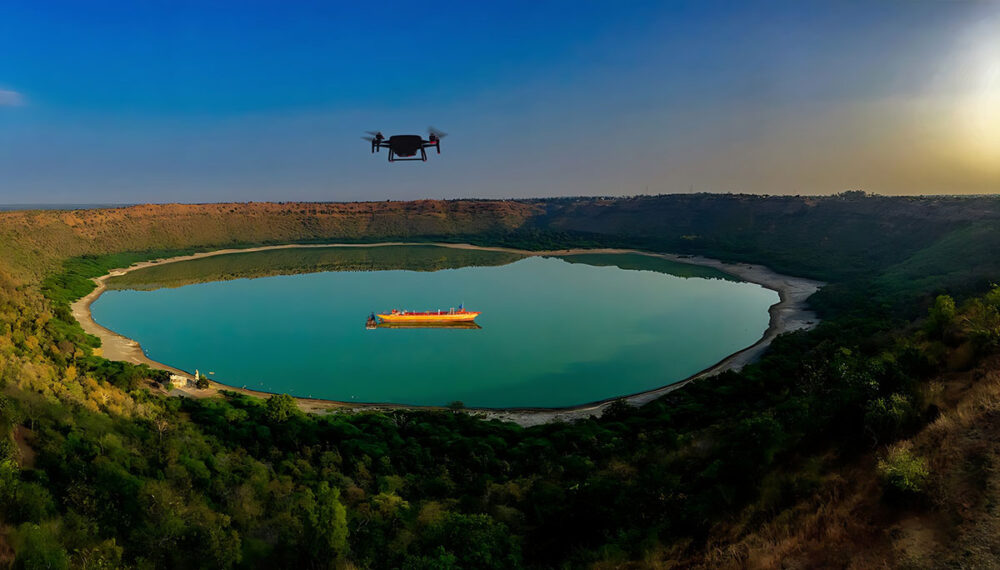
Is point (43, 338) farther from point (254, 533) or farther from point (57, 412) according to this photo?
point (254, 533)

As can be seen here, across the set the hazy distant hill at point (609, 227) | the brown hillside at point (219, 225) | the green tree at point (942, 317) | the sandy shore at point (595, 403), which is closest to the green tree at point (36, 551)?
the sandy shore at point (595, 403)

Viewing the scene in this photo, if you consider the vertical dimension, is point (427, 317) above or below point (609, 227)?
below

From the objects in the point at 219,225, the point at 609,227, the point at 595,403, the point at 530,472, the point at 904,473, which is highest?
the point at 609,227

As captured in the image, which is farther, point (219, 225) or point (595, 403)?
point (219, 225)

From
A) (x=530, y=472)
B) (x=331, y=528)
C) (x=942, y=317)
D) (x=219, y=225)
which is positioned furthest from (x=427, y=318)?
(x=219, y=225)

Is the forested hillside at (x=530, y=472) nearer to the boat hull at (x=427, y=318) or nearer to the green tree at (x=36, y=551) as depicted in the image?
the green tree at (x=36, y=551)

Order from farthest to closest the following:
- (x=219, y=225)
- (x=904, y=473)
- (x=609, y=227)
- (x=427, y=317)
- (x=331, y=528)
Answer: (x=609, y=227) → (x=219, y=225) → (x=427, y=317) → (x=331, y=528) → (x=904, y=473)

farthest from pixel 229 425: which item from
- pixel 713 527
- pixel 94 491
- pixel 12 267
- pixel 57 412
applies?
pixel 12 267

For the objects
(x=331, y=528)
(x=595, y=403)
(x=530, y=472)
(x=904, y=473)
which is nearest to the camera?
(x=904, y=473)

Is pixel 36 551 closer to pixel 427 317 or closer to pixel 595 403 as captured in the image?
pixel 595 403
